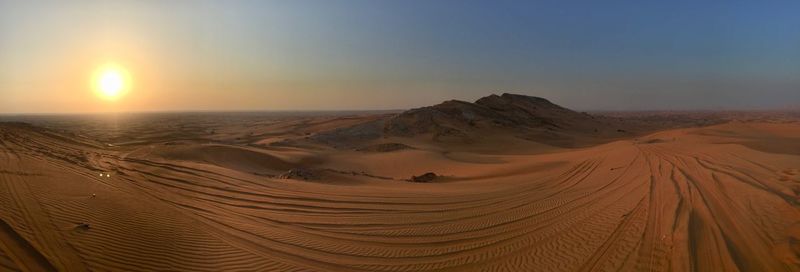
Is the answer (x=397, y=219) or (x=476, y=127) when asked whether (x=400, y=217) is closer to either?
(x=397, y=219)

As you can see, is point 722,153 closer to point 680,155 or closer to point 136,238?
point 680,155

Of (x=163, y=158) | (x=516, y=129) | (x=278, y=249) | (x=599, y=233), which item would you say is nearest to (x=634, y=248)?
(x=599, y=233)

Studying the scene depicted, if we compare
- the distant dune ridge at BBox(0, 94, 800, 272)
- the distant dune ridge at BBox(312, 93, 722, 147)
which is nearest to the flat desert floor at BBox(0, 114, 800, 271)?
the distant dune ridge at BBox(0, 94, 800, 272)

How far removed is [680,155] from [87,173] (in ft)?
69.4

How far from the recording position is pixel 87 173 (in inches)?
475

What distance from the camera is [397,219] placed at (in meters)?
9.32

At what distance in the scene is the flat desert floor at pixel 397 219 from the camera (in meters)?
6.48

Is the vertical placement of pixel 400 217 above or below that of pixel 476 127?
below

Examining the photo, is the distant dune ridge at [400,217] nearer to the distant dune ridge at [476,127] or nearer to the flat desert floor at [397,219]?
the flat desert floor at [397,219]

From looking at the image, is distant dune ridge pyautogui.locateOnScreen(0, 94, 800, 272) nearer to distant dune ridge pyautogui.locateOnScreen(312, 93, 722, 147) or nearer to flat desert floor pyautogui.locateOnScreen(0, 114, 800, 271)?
flat desert floor pyautogui.locateOnScreen(0, 114, 800, 271)

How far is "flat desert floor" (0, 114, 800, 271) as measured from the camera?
6484mm

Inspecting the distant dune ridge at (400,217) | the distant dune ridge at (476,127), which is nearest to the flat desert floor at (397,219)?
the distant dune ridge at (400,217)

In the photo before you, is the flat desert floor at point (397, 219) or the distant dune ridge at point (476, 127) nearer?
the flat desert floor at point (397, 219)

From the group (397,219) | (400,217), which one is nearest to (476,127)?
(400,217)
